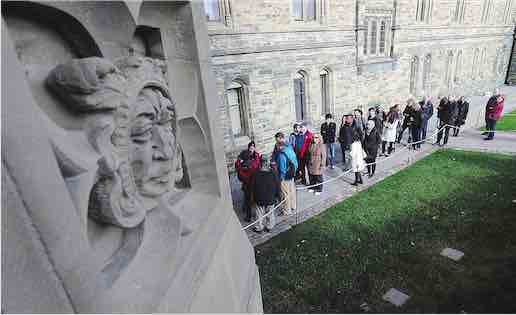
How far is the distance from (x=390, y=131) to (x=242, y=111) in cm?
457

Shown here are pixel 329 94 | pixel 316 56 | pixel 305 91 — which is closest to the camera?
pixel 316 56

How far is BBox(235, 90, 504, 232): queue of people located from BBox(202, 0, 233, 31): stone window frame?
338 cm

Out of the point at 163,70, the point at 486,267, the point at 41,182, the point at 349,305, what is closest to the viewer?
the point at 41,182

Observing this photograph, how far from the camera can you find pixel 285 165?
6.00 meters

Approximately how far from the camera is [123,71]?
1.39 metres

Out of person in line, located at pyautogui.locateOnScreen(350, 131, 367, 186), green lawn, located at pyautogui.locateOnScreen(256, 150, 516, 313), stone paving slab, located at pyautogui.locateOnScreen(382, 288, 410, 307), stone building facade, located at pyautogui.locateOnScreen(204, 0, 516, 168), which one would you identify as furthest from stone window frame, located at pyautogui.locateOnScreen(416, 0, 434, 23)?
stone paving slab, located at pyautogui.locateOnScreen(382, 288, 410, 307)

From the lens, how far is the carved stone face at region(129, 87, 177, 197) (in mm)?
1438

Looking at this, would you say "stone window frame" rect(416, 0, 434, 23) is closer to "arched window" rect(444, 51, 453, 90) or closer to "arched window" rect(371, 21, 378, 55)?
"arched window" rect(371, 21, 378, 55)

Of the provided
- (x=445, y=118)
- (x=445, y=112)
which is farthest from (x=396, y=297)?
(x=445, y=112)

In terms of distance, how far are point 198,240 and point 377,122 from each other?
7392 millimetres

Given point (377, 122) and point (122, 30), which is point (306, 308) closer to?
point (122, 30)

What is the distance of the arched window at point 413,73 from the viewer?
55.4 feet

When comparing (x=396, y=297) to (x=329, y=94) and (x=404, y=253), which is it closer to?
(x=404, y=253)

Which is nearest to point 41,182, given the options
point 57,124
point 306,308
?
point 57,124
